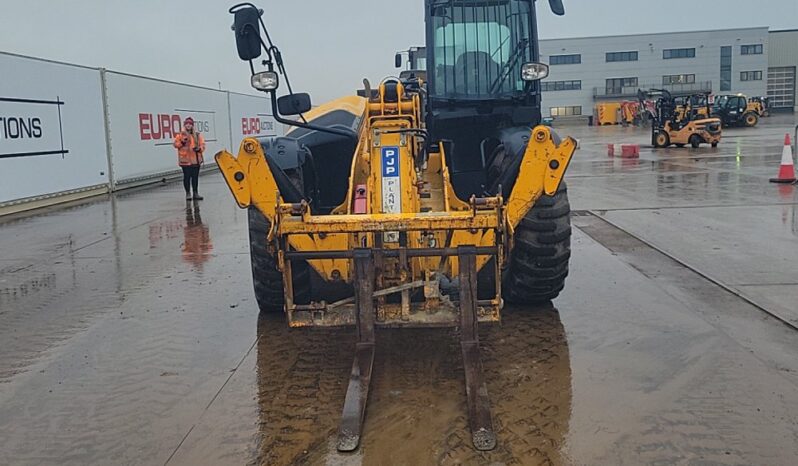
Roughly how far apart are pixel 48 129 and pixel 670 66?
68.1m

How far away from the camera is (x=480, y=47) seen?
241 inches

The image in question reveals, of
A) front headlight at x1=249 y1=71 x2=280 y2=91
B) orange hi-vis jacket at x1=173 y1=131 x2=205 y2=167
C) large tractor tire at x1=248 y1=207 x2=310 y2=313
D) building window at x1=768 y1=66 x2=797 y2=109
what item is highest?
building window at x1=768 y1=66 x2=797 y2=109

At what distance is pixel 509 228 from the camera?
4.42m

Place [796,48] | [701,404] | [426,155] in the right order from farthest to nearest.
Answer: [796,48]
[426,155]
[701,404]

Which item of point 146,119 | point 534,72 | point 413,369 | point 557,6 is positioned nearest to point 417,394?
point 413,369

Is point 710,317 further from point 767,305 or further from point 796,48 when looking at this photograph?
point 796,48

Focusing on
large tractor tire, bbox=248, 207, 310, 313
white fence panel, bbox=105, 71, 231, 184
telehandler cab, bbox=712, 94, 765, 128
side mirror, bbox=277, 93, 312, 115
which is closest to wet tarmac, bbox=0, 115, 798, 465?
large tractor tire, bbox=248, 207, 310, 313

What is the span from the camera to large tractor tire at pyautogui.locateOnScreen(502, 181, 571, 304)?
17.8ft

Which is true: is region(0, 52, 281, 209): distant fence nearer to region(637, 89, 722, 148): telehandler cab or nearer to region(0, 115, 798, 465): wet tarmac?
region(0, 115, 798, 465): wet tarmac

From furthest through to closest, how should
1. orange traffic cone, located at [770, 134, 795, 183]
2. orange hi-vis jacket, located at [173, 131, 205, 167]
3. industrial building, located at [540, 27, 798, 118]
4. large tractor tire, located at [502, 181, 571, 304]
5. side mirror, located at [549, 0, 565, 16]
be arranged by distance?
industrial building, located at [540, 27, 798, 118]
orange hi-vis jacket, located at [173, 131, 205, 167]
orange traffic cone, located at [770, 134, 795, 183]
side mirror, located at [549, 0, 565, 16]
large tractor tire, located at [502, 181, 571, 304]

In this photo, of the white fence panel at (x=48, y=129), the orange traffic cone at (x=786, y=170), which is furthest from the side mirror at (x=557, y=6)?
the white fence panel at (x=48, y=129)

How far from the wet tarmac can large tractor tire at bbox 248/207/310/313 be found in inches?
8.0

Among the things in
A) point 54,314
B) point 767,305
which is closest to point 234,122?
point 54,314

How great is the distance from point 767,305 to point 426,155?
118 inches
